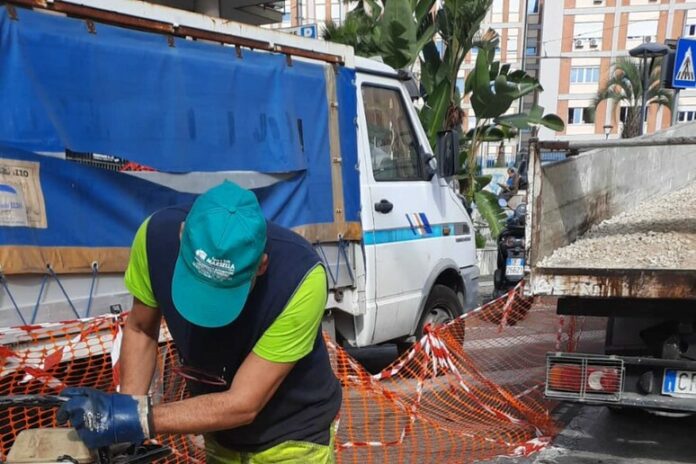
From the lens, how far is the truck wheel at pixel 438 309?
5.27 m

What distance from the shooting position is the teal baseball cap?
1.51 meters

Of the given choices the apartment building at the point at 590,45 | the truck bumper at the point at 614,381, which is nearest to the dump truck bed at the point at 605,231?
the truck bumper at the point at 614,381

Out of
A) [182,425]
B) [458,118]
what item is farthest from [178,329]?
[458,118]

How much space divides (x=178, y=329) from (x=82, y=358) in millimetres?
1441

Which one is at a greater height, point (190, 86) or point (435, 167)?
point (190, 86)

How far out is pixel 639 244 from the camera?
3.86m

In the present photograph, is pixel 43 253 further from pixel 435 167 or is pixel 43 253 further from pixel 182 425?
pixel 435 167

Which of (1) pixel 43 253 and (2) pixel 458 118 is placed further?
(2) pixel 458 118

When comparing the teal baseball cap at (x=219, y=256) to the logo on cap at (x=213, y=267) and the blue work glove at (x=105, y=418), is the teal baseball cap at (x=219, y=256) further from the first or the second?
the blue work glove at (x=105, y=418)

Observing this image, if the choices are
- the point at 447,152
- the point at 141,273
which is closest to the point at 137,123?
the point at 141,273

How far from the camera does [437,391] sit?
4.93 m

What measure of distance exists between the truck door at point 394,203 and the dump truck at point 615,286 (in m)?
1.30

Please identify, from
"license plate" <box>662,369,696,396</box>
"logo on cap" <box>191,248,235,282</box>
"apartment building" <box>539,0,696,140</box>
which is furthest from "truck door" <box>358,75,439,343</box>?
"apartment building" <box>539,0,696,140</box>

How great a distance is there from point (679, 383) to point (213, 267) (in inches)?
122
